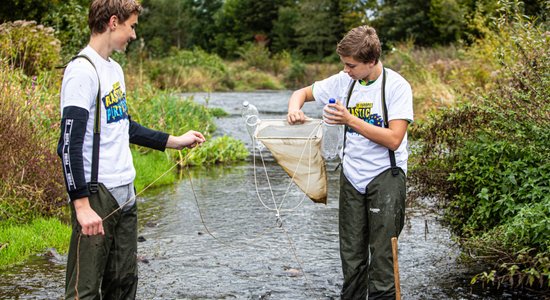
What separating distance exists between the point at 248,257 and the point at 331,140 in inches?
78.7

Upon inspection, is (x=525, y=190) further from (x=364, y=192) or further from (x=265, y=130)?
(x=265, y=130)

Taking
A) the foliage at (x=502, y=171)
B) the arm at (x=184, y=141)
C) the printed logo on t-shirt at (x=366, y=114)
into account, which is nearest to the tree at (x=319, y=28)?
the foliage at (x=502, y=171)

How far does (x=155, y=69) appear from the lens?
29391 millimetres

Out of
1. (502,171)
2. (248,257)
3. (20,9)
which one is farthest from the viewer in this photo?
(20,9)

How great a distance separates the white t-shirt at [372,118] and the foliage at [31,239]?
3.19 meters

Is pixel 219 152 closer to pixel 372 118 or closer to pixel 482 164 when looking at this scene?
pixel 482 164

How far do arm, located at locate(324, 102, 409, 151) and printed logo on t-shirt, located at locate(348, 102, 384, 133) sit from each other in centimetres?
12

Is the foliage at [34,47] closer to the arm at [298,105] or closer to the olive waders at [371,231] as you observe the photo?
the arm at [298,105]

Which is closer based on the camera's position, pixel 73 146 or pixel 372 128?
pixel 73 146

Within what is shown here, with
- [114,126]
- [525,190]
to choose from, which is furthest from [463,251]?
[114,126]

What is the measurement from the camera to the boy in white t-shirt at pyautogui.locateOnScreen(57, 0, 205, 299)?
3.00 metres

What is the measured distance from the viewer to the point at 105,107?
10.5 feet

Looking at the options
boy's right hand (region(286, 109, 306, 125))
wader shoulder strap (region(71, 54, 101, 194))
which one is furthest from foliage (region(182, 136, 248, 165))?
wader shoulder strap (region(71, 54, 101, 194))

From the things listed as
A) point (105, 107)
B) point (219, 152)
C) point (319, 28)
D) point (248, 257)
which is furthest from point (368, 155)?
point (319, 28)
